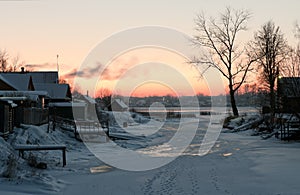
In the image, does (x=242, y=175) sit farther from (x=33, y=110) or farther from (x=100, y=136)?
(x=100, y=136)

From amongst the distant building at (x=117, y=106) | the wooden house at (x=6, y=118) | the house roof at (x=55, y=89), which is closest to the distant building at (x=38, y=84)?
the house roof at (x=55, y=89)

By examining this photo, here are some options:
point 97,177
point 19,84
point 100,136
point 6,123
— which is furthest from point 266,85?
point 97,177

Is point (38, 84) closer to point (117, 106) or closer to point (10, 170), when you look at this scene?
point (117, 106)

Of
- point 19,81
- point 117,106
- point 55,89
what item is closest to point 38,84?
point 55,89

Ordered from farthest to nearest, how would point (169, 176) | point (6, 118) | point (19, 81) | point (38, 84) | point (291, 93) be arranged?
point (38, 84) < point (19, 81) < point (291, 93) < point (6, 118) < point (169, 176)

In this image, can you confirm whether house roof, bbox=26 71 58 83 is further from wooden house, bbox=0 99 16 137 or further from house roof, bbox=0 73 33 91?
wooden house, bbox=0 99 16 137

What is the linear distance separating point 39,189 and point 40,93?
25.8m

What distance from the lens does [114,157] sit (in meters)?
21.0

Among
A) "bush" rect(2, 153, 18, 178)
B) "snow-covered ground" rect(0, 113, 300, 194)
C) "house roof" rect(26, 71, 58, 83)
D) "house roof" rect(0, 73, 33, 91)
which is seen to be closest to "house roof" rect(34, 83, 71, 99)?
"house roof" rect(26, 71, 58, 83)

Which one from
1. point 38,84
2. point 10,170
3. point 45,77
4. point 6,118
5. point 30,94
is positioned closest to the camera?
point 10,170

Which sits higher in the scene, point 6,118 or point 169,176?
point 6,118

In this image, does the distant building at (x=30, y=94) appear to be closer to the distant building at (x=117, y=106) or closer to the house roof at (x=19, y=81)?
the house roof at (x=19, y=81)

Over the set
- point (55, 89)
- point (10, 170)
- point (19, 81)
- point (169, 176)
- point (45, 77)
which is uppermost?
point (45, 77)

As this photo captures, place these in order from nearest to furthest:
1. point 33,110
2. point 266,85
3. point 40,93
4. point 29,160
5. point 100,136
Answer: point 29,160, point 33,110, point 100,136, point 40,93, point 266,85
